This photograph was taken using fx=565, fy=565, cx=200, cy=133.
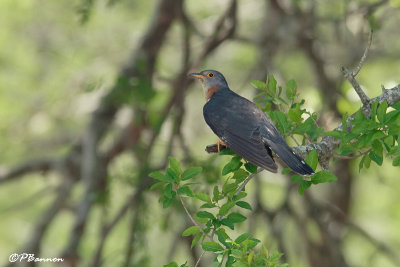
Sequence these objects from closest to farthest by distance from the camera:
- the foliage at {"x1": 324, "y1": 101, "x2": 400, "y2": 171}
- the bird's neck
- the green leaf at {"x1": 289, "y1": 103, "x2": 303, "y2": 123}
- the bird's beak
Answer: the foliage at {"x1": 324, "y1": 101, "x2": 400, "y2": 171}, the green leaf at {"x1": 289, "y1": 103, "x2": 303, "y2": 123}, the bird's neck, the bird's beak

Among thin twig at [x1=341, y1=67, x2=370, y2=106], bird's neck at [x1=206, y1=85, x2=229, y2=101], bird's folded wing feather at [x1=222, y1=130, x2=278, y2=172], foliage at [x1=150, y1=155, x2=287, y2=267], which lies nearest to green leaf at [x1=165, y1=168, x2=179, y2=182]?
foliage at [x1=150, y1=155, x2=287, y2=267]

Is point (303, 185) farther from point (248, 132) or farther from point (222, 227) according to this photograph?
point (248, 132)

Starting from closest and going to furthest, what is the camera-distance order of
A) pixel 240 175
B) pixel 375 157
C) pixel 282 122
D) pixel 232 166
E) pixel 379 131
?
pixel 379 131, pixel 375 157, pixel 240 175, pixel 232 166, pixel 282 122

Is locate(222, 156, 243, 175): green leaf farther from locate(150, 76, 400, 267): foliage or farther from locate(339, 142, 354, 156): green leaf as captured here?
locate(339, 142, 354, 156): green leaf

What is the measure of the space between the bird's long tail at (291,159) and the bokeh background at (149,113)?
1.22m

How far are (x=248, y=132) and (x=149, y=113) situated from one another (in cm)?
223

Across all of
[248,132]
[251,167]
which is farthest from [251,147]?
[248,132]

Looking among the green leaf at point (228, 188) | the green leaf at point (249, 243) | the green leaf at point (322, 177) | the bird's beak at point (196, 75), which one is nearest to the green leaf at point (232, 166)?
the green leaf at point (228, 188)

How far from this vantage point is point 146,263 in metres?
6.14

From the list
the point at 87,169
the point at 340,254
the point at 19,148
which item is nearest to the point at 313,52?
the point at 340,254

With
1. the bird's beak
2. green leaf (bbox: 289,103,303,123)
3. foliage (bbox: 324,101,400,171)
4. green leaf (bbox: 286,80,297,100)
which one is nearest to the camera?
foliage (bbox: 324,101,400,171)

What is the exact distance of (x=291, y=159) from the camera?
161 inches

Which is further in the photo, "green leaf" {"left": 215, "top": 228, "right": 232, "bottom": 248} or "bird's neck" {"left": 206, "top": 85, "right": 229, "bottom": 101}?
"bird's neck" {"left": 206, "top": 85, "right": 229, "bottom": 101}

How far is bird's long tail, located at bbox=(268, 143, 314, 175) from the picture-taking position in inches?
149
